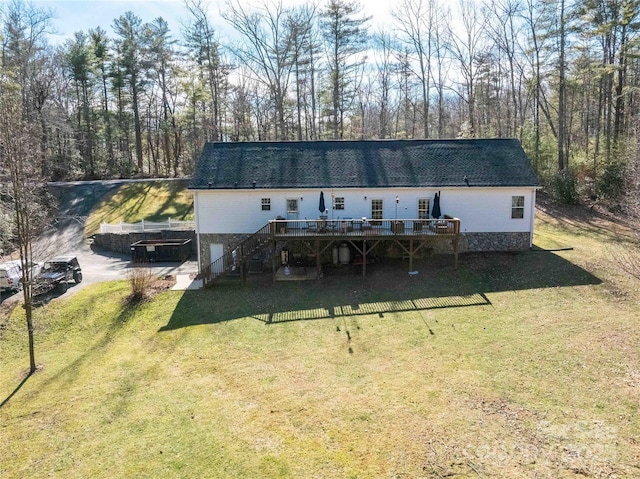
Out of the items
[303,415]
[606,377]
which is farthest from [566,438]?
[303,415]

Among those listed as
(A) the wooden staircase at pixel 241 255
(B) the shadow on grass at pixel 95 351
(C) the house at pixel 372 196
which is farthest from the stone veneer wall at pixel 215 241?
(B) the shadow on grass at pixel 95 351

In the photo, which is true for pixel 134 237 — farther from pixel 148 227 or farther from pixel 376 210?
pixel 376 210

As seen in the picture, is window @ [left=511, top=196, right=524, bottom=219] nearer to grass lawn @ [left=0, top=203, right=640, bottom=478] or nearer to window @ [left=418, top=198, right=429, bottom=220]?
grass lawn @ [left=0, top=203, right=640, bottom=478]

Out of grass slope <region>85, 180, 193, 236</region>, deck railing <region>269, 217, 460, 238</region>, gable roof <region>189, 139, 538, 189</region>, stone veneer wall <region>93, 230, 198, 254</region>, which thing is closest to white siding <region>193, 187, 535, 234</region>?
gable roof <region>189, 139, 538, 189</region>

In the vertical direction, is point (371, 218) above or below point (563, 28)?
below

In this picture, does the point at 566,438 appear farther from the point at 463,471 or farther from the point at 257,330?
the point at 257,330

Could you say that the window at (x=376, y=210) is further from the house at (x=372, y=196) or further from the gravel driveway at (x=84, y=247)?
the gravel driveway at (x=84, y=247)
